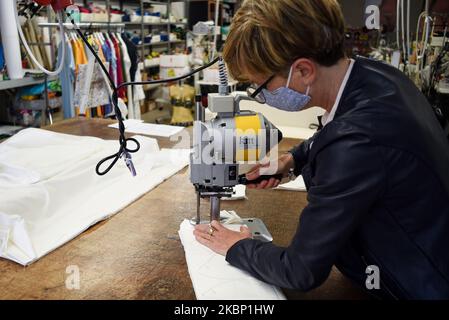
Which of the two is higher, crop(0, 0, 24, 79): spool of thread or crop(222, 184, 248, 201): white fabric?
crop(0, 0, 24, 79): spool of thread

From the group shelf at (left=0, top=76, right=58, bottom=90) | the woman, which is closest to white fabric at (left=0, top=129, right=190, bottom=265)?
the woman

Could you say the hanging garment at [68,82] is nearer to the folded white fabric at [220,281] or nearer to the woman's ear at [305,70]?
the folded white fabric at [220,281]

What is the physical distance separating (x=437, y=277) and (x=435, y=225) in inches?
3.9

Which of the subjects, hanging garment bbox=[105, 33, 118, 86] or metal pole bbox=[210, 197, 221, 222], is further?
hanging garment bbox=[105, 33, 118, 86]

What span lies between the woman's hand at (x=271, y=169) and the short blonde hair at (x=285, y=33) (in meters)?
0.39

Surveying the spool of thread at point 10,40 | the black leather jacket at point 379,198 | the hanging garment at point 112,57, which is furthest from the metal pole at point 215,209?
the hanging garment at point 112,57

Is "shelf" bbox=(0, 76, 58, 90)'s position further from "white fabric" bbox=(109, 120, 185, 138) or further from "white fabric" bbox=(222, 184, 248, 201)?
"white fabric" bbox=(222, 184, 248, 201)

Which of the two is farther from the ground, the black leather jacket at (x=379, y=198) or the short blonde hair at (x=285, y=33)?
the short blonde hair at (x=285, y=33)

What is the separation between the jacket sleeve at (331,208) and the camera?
69 centimetres

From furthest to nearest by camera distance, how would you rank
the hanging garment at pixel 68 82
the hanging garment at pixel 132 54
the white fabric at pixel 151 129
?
the hanging garment at pixel 132 54 → the hanging garment at pixel 68 82 → the white fabric at pixel 151 129

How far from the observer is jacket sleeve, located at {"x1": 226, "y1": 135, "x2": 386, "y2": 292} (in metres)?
0.69

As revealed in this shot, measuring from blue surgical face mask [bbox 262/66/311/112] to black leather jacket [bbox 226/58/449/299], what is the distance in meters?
0.11

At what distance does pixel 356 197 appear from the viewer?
0.69 metres
